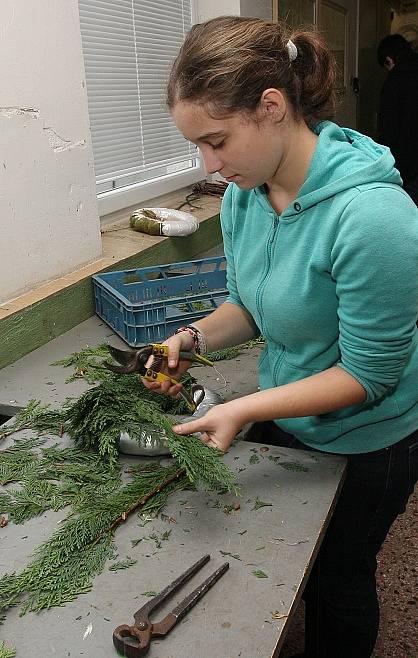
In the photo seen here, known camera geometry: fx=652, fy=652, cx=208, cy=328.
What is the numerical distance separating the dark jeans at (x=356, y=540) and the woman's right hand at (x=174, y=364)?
7.2 inches

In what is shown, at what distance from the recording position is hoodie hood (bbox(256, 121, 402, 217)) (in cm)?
102

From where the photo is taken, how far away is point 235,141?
3.42 ft

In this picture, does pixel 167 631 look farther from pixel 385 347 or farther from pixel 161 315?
pixel 161 315

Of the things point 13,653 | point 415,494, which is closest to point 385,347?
point 13,653

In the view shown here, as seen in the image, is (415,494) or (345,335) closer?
(345,335)

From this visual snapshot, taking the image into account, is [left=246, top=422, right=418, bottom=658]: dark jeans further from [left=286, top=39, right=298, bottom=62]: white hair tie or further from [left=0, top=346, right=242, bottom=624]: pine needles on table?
[left=286, top=39, right=298, bottom=62]: white hair tie

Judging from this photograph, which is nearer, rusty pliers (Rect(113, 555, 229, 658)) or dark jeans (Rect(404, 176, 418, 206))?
rusty pliers (Rect(113, 555, 229, 658))

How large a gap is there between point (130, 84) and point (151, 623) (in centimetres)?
228

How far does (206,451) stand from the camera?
1.09 metres

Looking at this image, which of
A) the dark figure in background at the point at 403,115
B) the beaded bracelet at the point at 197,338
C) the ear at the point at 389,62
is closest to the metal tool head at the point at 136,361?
the beaded bracelet at the point at 197,338

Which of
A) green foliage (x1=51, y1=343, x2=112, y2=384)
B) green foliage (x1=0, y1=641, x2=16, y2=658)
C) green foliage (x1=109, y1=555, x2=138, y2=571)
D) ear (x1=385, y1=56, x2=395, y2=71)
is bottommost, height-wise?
green foliage (x1=51, y1=343, x2=112, y2=384)

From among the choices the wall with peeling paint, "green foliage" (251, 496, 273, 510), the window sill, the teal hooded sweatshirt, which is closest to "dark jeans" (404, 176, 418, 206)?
the window sill

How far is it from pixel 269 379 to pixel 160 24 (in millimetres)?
2086

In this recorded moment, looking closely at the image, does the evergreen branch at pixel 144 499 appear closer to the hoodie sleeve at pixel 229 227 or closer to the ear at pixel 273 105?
the hoodie sleeve at pixel 229 227
